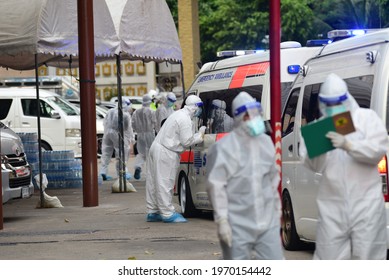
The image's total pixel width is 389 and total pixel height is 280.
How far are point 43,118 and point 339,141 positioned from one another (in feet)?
67.4

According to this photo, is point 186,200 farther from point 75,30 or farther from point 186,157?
point 75,30

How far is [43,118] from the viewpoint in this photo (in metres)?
27.8

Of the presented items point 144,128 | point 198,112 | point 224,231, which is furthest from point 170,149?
point 144,128

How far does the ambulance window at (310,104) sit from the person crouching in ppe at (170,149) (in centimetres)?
316

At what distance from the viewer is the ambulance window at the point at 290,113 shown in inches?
477

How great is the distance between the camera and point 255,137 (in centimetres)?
776

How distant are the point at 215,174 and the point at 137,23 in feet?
40.0

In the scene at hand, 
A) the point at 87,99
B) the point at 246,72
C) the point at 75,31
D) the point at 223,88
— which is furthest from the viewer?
the point at 75,31

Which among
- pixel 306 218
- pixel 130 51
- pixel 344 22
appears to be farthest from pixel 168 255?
pixel 344 22

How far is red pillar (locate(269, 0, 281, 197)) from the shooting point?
869 cm

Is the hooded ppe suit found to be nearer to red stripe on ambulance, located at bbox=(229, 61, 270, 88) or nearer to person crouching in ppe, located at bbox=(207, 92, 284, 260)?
red stripe on ambulance, located at bbox=(229, 61, 270, 88)

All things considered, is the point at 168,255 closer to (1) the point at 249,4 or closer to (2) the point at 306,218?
(2) the point at 306,218

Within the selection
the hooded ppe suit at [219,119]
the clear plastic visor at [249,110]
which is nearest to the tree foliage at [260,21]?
the hooded ppe suit at [219,119]

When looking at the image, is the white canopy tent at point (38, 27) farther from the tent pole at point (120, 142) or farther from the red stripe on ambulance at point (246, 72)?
the red stripe on ambulance at point (246, 72)
